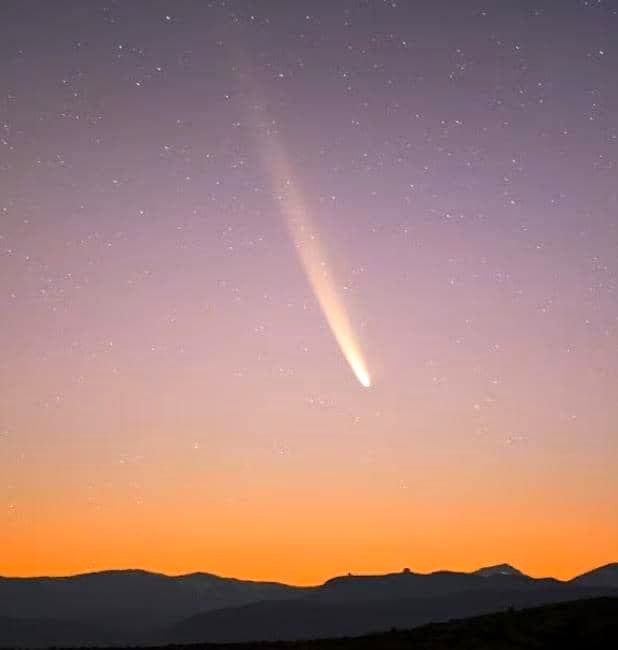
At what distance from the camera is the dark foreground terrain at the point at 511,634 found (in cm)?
3105

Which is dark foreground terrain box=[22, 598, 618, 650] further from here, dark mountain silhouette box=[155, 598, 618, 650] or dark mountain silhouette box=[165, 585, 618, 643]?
dark mountain silhouette box=[165, 585, 618, 643]

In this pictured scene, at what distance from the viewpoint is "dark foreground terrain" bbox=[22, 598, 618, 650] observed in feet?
102

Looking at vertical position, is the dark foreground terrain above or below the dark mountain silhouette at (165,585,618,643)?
below

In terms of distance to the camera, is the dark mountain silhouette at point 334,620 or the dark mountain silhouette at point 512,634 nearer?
the dark mountain silhouette at point 512,634

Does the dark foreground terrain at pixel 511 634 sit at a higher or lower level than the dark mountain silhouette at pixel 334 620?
lower

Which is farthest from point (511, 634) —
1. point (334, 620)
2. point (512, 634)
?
point (334, 620)

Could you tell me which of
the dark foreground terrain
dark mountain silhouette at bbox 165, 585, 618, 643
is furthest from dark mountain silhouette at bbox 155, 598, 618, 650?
dark mountain silhouette at bbox 165, 585, 618, 643

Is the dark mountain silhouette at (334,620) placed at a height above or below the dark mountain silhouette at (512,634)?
above

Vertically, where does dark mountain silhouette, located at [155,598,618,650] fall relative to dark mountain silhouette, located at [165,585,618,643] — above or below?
below

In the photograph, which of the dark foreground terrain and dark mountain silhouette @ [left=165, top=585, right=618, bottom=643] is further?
dark mountain silhouette @ [left=165, top=585, right=618, bottom=643]

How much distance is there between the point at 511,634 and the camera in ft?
106

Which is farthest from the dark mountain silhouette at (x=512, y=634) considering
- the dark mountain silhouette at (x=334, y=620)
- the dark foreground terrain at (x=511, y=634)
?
the dark mountain silhouette at (x=334, y=620)

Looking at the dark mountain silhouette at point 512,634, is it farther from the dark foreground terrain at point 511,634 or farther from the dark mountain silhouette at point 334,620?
the dark mountain silhouette at point 334,620

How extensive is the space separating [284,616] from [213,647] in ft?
544
